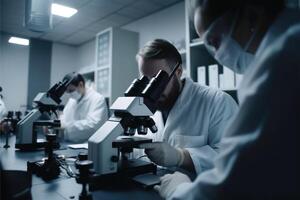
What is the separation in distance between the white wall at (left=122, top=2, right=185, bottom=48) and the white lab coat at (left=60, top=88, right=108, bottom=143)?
1281mm

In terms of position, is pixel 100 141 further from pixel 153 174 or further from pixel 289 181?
pixel 289 181

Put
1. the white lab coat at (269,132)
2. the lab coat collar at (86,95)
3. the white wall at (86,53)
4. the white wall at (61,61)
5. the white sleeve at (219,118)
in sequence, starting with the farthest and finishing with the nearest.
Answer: the white wall at (61,61), the white wall at (86,53), the lab coat collar at (86,95), the white sleeve at (219,118), the white lab coat at (269,132)

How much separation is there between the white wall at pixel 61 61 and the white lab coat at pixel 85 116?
2084 millimetres

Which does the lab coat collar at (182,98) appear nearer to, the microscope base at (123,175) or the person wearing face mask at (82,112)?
the microscope base at (123,175)

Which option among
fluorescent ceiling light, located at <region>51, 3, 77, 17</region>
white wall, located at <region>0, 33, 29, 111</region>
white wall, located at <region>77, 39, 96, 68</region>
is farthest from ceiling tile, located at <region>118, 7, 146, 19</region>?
white wall, located at <region>0, 33, 29, 111</region>

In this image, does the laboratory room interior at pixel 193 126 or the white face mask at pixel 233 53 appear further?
the white face mask at pixel 233 53

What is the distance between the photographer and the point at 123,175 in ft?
3.17

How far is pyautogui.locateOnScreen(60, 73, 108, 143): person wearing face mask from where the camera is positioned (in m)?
2.68

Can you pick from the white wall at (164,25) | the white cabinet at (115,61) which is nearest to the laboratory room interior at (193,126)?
the white wall at (164,25)

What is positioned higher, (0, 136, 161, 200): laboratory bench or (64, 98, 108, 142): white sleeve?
(64, 98, 108, 142): white sleeve

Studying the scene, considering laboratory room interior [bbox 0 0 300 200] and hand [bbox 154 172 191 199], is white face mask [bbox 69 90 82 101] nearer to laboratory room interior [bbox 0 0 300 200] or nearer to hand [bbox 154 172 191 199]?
laboratory room interior [bbox 0 0 300 200]

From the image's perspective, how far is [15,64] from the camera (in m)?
4.70

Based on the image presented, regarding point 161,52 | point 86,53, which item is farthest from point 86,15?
point 161,52

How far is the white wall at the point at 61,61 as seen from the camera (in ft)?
16.9
